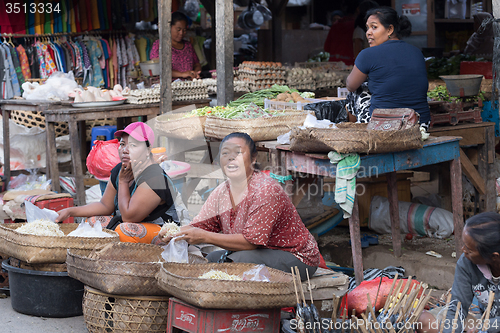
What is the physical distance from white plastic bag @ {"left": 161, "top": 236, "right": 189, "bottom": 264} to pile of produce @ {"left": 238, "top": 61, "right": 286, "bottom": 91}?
12.3 ft

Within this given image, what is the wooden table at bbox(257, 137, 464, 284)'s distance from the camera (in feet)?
12.5

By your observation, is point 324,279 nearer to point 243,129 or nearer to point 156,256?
point 156,256

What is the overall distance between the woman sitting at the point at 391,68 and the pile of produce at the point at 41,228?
258 cm

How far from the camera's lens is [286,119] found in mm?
4812

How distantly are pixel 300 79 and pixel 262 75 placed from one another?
0.55 meters

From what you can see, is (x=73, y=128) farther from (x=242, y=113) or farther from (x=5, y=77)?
(x=5, y=77)

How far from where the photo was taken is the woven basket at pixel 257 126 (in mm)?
4602

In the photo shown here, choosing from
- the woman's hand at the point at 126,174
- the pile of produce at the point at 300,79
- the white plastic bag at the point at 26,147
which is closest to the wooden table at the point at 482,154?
the pile of produce at the point at 300,79

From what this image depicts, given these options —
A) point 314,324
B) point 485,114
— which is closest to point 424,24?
point 485,114

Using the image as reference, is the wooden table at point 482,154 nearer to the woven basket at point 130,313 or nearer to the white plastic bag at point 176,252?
the white plastic bag at point 176,252

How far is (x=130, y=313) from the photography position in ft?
9.87

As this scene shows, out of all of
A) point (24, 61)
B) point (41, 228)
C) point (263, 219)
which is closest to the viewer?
Answer: point (263, 219)

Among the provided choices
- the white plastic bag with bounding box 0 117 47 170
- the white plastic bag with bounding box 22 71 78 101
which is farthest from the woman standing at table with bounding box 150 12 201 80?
the white plastic bag with bounding box 0 117 47 170

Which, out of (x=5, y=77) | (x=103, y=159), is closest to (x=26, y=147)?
(x=5, y=77)
